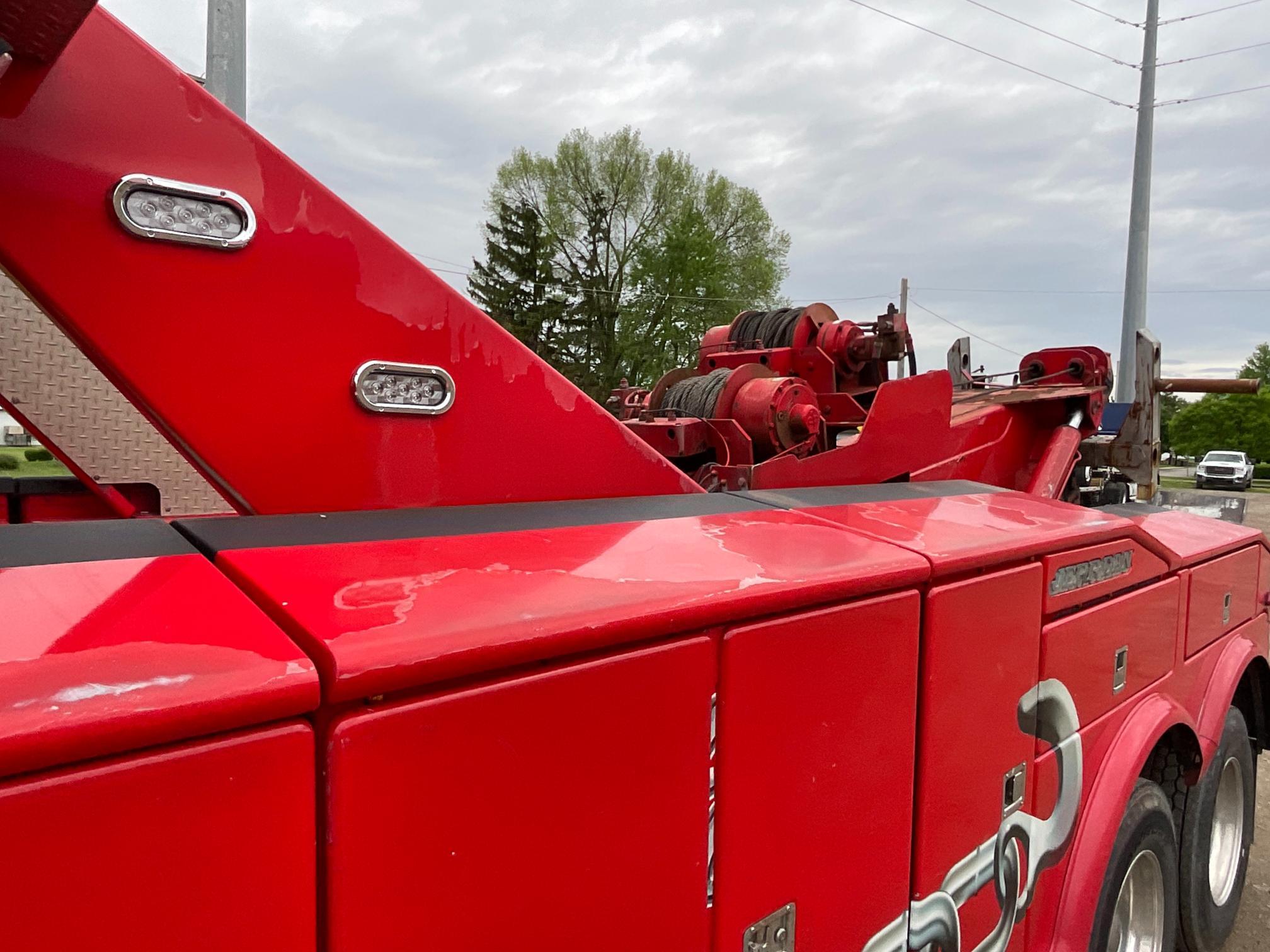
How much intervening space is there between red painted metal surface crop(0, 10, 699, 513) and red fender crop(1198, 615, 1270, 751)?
2.76 meters

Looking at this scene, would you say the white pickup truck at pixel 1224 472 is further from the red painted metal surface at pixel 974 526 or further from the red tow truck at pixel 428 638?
the red tow truck at pixel 428 638

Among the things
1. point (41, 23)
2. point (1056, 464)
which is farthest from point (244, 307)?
point (1056, 464)

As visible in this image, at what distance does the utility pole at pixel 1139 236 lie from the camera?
42.2ft

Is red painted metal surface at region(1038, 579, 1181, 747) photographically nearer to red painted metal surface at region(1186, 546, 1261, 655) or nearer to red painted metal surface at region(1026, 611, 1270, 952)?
red painted metal surface at region(1026, 611, 1270, 952)

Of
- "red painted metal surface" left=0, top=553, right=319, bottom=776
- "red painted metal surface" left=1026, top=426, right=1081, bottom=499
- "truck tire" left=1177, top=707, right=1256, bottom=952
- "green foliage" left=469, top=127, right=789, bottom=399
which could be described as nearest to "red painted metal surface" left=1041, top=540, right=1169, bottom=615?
"truck tire" left=1177, top=707, right=1256, bottom=952

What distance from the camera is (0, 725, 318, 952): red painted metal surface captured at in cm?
73

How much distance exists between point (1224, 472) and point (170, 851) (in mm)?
43176

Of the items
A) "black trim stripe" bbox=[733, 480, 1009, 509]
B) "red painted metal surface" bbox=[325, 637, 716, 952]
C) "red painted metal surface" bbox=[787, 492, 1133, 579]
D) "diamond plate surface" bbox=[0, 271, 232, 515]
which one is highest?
"diamond plate surface" bbox=[0, 271, 232, 515]

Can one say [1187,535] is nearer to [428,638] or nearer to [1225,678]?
[1225,678]

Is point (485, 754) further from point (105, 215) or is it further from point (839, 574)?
point (105, 215)

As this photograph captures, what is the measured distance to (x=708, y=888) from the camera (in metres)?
1.33

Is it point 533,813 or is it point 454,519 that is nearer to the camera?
point 533,813

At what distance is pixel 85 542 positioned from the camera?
1160 mm

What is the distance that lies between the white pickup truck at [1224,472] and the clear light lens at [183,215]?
42.4 meters
